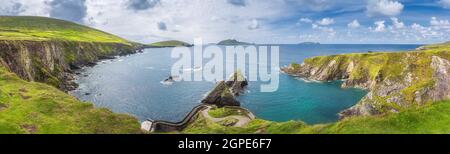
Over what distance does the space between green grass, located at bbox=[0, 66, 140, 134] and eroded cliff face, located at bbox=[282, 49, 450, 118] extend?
53.0 metres

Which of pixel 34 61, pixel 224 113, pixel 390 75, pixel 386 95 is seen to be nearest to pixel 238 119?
pixel 224 113

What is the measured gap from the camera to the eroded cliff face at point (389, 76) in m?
76.5

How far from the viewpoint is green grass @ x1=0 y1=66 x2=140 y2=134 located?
41.9 meters

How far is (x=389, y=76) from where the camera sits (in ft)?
Result: 343

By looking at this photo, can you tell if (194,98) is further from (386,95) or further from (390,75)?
(390,75)

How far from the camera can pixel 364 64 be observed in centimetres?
13625

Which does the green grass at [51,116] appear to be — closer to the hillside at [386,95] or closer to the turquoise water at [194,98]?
the hillside at [386,95]

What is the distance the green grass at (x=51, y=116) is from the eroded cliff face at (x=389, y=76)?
53.0 meters

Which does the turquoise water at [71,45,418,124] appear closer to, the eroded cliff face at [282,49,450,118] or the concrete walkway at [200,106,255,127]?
the eroded cliff face at [282,49,450,118]

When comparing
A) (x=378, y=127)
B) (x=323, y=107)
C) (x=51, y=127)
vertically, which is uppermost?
(x=378, y=127)

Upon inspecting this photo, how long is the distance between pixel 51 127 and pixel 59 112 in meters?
6.21
